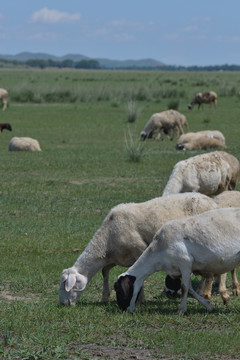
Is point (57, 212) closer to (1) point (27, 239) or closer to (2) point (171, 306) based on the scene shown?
(1) point (27, 239)

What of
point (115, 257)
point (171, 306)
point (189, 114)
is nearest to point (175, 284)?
point (171, 306)

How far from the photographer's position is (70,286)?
711cm

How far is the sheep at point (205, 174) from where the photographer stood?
38.9ft

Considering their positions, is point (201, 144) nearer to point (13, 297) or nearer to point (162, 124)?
point (162, 124)

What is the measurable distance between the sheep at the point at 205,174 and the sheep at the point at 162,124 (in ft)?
43.4

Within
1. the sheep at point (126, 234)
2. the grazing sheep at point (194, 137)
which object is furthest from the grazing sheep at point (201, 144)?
the sheep at point (126, 234)

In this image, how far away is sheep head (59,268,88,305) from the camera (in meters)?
7.12

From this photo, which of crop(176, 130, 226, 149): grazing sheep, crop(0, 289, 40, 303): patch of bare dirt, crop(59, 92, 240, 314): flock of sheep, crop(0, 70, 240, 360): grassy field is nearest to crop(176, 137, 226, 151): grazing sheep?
crop(176, 130, 226, 149): grazing sheep

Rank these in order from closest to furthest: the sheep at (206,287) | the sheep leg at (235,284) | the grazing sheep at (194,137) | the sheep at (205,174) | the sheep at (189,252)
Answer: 1. the sheep at (189,252)
2. the sheep at (206,287)
3. the sheep leg at (235,284)
4. the sheep at (205,174)
5. the grazing sheep at (194,137)

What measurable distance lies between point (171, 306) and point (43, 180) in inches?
374

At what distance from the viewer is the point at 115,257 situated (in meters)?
7.81

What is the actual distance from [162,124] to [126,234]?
19.3 metres

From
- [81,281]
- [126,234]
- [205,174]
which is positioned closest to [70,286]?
[81,281]

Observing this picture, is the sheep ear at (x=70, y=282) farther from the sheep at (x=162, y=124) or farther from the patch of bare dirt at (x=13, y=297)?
the sheep at (x=162, y=124)
